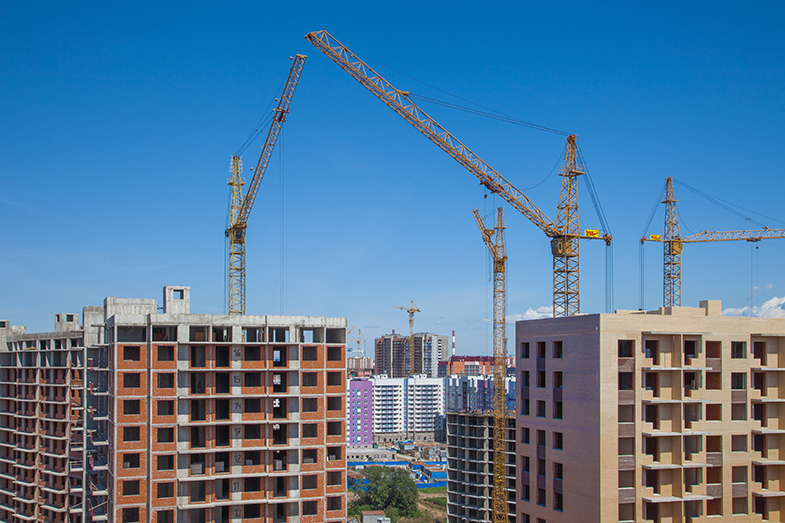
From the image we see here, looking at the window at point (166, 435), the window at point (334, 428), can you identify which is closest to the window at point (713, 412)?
the window at point (334, 428)

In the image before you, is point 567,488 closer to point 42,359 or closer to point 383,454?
point 42,359

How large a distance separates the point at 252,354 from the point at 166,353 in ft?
18.6

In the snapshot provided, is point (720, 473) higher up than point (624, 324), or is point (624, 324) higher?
point (624, 324)

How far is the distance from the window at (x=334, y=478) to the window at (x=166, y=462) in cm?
1077

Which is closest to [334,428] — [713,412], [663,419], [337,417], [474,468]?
[337,417]

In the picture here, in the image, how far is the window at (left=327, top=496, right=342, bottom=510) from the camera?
1902 inches

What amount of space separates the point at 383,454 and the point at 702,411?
153514 millimetres

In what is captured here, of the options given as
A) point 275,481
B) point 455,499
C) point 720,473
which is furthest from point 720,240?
point 275,481

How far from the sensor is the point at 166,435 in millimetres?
45219

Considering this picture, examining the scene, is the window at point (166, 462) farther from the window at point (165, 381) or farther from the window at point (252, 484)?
the window at point (252, 484)

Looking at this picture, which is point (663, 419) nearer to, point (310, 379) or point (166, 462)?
point (310, 379)

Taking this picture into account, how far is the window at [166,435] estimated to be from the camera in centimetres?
4516

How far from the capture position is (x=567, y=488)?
127 ft

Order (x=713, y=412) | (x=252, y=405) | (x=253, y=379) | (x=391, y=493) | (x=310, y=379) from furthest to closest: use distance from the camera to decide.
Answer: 1. (x=391, y=493)
2. (x=310, y=379)
3. (x=253, y=379)
4. (x=252, y=405)
5. (x=713, y=412)
